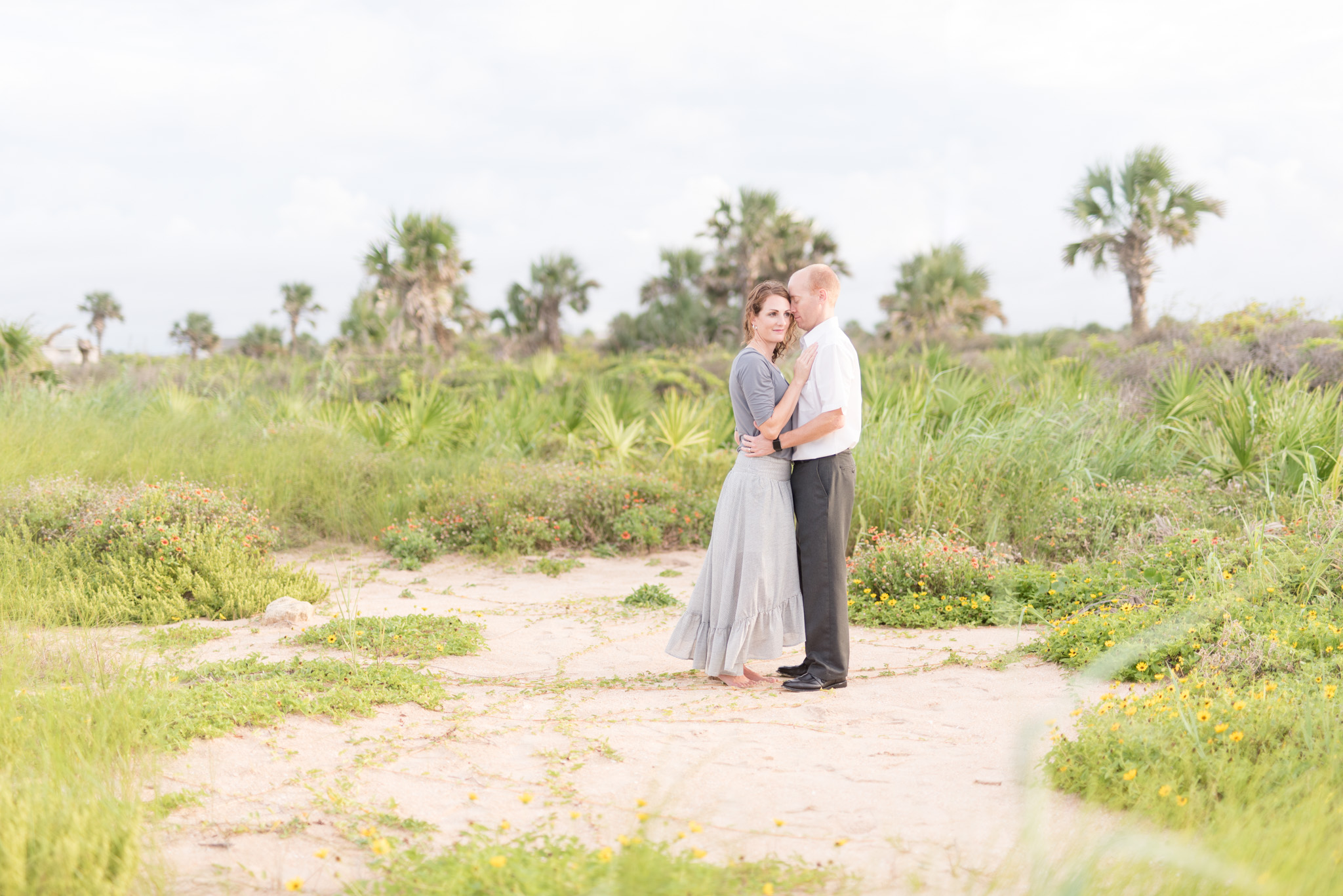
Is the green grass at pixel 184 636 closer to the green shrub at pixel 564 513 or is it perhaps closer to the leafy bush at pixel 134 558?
the leafy bush at pixel 134 558

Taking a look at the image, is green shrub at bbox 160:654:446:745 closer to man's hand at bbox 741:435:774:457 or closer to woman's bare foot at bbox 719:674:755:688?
woman's bare foot at bbox 719:674:755:688

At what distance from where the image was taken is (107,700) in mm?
3441

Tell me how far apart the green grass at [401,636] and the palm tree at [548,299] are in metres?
31.1

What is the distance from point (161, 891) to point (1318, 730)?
3666 millimetres

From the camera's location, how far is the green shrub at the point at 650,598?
6863mm

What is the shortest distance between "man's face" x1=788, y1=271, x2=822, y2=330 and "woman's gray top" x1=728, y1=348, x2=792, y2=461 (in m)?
0.27

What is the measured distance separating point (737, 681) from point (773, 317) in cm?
184

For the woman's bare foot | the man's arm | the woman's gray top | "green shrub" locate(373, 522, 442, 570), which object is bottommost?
the woman's bare foot

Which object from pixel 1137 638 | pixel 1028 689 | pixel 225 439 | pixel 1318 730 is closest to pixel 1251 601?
pixel 1137 638

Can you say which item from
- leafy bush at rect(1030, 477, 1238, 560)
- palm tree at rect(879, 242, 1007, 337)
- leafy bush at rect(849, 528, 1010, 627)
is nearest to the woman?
leafy bush at rect(849, 528, 1010, 627)

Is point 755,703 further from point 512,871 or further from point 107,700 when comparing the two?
point 107,700

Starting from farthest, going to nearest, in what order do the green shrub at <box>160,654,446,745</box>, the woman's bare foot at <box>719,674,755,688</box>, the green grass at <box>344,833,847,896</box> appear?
the woman's bare foot at <box>719,674,755,688</box> < the green shrub at <box>160,654,446,745</box> < the green grass at <box>344,833,847,896</box>

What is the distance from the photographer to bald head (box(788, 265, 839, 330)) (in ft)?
14.8

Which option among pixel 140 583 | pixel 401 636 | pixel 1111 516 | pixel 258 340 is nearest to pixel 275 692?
pixel 401 636
